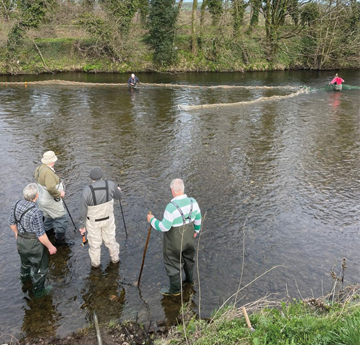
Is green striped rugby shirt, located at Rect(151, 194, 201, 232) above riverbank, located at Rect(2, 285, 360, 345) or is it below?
above

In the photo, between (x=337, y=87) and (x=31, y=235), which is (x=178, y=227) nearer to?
(x=31, y=235)

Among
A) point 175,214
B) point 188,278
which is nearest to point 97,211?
point 175,214

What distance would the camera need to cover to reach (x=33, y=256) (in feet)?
18.1

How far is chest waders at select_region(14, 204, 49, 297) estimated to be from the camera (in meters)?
5.42

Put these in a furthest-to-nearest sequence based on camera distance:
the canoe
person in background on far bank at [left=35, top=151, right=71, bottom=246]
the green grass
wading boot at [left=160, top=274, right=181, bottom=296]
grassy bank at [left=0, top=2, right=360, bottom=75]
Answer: grassy bank at [left=0, top=2, right=360, bottom=75]
the canoe
person in background on far bank at [left=35, top=151, right=71, bottom=246]
wading boot at [left=160, top=274, right=181, bottom=296]
the green grass

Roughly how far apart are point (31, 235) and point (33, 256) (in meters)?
0.39

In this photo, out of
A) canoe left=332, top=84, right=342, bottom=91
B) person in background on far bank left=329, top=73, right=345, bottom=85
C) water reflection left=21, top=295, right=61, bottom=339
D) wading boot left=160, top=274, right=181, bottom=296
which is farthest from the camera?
canoe left=332, top=84, right=342, bottom=91

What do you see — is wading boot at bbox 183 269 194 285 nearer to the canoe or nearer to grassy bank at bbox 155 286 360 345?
grassy bank at bbox 155 286 360 345

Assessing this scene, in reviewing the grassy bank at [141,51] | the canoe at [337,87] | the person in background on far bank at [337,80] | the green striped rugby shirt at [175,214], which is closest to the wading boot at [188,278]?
the green striped rugby shirt at [175,214]

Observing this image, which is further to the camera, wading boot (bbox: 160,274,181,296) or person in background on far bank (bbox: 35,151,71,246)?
person in background on far bank (bbox: 35,151,71,246)

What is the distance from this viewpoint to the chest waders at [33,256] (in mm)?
5418

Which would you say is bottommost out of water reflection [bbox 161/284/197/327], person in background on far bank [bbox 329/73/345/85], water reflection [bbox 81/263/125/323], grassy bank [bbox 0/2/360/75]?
water reflection [bbox 161/284/197/327]

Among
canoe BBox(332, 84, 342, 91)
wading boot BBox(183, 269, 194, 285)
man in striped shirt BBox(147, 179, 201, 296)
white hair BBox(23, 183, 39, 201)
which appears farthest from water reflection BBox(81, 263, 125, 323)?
canoe BBox(332, 84, 342, 91)

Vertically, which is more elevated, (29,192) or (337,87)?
(29,192)
